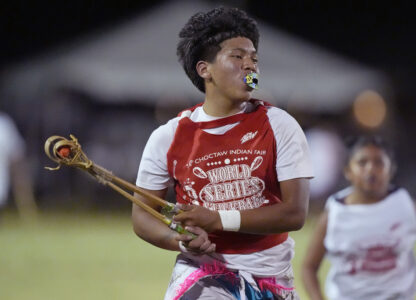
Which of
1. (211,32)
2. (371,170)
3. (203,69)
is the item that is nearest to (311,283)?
(371,170)

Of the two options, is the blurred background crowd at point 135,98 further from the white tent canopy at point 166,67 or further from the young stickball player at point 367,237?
the young stickball player at point 367,237

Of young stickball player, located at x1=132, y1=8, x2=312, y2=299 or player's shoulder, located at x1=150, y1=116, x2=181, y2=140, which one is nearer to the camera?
young stickball player, located at x1=132, y1=8, x2=312, y2=299

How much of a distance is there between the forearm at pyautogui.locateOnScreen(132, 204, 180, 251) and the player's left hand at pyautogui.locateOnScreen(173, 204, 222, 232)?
302 millimetres

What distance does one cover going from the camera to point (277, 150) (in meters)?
4.12

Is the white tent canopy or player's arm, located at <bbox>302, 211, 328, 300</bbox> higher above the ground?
the white tent canopy

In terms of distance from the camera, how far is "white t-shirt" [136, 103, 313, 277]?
407 centimetres

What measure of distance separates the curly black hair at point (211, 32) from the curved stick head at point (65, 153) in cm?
102

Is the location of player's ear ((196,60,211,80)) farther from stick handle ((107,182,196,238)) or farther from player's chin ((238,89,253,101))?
stick handle ((107,182,196,238))

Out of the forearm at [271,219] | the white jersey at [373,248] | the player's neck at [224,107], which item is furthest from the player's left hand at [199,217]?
the white jersey at [373,248]

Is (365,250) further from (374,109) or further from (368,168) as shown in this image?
(374,109)

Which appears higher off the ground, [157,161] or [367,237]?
[157,161]

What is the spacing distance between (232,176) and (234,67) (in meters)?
0.60

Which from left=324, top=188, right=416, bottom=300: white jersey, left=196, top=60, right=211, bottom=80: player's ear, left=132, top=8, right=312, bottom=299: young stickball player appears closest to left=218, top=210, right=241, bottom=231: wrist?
left=132, top=8, right=312, bottom=299: young stickball player

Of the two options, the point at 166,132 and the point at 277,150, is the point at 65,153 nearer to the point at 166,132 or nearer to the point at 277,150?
the point at 166,132
